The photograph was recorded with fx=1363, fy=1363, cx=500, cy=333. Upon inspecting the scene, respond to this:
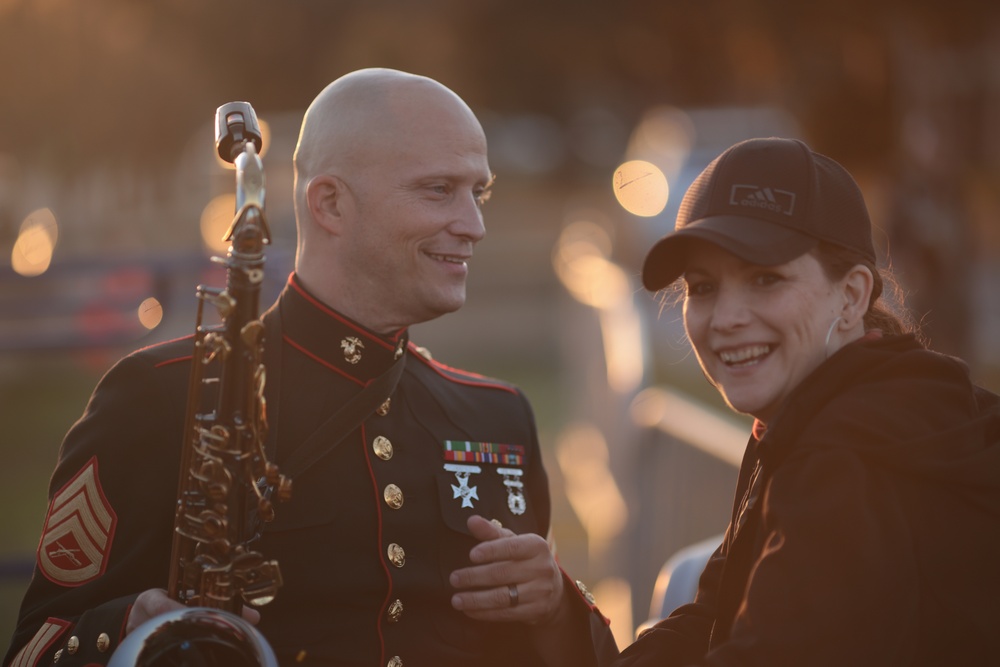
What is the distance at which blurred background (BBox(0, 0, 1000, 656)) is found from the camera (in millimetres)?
9281

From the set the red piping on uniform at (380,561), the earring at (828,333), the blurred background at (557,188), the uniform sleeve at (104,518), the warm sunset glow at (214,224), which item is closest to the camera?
the earring at (828,333)

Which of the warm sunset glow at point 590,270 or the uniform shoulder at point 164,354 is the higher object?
the warm sunset glow at point 590,270

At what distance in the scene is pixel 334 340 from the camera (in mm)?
3906

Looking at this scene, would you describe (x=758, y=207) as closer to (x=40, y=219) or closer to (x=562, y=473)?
(x=40, y=219)

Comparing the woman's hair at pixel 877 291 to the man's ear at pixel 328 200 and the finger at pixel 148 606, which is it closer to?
the man's ear at pixel 328 200

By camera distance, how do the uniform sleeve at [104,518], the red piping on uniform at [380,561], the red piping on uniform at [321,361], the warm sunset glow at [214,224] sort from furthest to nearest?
the warm sunset glow at [214,224] < the red piping on uniform at [321,361] < the red piping on uniform at [380,561] < the uniform sleeve at [104,518]

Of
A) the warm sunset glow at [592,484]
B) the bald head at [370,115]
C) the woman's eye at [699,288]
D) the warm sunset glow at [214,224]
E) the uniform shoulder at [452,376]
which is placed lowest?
the warm sunset glow at [592,484]

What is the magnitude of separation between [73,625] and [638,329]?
279 inches

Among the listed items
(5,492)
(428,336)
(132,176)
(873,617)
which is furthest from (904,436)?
(132,176)

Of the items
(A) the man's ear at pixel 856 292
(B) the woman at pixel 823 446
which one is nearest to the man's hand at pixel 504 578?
(B) the woman at pixel 823 446

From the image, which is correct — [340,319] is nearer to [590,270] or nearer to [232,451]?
[232,451]

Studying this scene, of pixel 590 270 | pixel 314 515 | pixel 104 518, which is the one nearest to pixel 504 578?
pixel 314 515

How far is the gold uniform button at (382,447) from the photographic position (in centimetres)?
381

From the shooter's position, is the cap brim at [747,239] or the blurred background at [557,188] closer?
the cap brim at [747,239]
